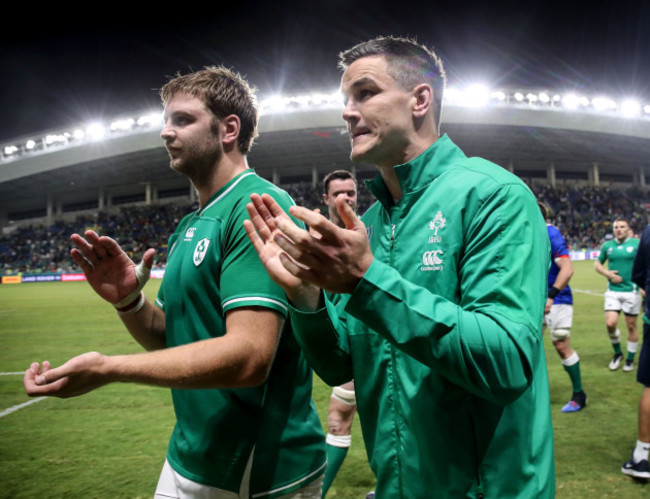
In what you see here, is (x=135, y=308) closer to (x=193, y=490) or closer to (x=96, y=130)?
(x=193, y=490)

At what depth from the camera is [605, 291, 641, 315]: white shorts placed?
24.8 feet

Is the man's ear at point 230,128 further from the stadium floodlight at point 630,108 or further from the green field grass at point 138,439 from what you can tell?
the stadium floodlight at point 630,108

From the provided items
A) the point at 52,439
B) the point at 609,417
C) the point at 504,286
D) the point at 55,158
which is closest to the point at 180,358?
the point at 504,286

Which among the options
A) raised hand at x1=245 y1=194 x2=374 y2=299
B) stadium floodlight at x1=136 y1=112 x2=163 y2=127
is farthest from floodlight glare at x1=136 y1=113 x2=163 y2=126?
raised hand at x1=245 y1=194 x2=374 y2=299

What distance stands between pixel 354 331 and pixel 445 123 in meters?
34.6

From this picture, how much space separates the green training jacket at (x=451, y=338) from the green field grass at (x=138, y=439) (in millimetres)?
2695

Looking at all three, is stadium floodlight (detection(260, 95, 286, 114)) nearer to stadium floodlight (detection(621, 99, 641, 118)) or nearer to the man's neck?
stadium floodlight (detection(621, 99, 641, 118))

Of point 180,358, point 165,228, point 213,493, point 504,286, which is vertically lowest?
point 213,493

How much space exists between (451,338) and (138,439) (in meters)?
4.92

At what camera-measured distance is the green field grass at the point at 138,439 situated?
4.00m

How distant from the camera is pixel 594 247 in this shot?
3594 cm

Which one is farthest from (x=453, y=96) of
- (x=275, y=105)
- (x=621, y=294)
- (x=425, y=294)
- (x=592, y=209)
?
(x=425, y=294)

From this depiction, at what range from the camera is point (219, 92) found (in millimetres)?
2195

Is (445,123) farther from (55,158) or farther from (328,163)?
(55,158)
